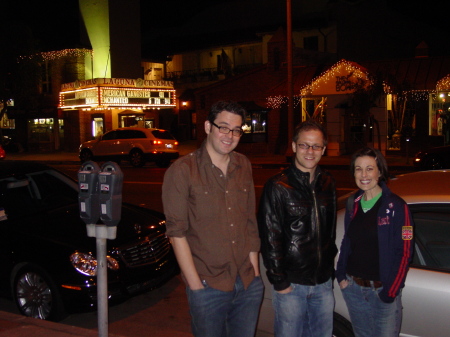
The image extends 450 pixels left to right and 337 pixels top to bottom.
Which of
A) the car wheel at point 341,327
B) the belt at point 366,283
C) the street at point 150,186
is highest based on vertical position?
the belt at point 366,283

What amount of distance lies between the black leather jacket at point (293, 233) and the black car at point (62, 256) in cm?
235

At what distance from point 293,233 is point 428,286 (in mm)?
960

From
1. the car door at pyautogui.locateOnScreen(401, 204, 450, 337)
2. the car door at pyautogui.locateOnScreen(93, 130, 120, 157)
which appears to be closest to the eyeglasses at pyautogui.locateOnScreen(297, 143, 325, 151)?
the car door at pyautogui.locateOnScreen(401, 204, 450, 337)

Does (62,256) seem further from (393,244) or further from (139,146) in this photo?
(139,146)

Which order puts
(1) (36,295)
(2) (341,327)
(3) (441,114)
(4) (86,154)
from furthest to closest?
(4) (86,154) < (3) (441,114) < (1) (36,295) < (2) (341,327)

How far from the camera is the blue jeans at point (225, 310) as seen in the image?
116 inches

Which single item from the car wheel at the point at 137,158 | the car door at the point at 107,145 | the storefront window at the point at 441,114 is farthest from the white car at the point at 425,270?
the car door at the point at 107,145

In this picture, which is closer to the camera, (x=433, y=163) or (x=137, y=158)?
(x=433, y=163)

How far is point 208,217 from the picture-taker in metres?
2.97

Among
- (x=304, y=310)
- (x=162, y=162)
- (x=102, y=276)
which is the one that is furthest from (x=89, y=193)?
(x=162, y=162)

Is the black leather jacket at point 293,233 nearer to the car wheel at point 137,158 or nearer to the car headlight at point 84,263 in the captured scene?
the car headlight at point 84,263

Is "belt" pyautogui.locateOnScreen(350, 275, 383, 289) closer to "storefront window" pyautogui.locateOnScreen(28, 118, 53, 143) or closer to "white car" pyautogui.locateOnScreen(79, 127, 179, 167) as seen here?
"white car" pyautogui.locateOnScreen(79, 127, 179, 167)

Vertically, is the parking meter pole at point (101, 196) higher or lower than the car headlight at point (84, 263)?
higher

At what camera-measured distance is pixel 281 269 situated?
3074 mm
